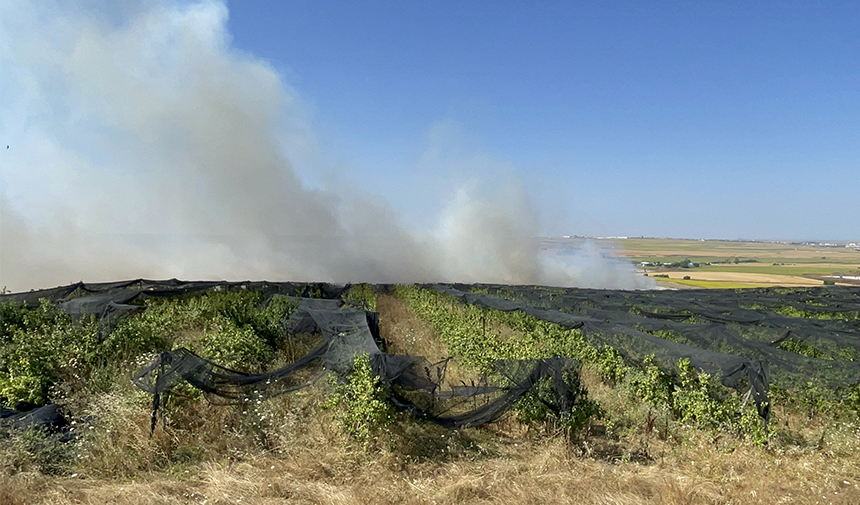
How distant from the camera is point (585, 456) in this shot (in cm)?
681

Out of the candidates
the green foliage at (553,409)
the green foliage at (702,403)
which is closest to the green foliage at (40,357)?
the green foliage at (553,409)

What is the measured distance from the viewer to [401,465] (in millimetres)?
6316

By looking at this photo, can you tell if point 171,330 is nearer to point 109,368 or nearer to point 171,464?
point 109,368

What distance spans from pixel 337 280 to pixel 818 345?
38974 mm

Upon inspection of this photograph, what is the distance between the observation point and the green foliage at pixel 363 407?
6309 millimetres

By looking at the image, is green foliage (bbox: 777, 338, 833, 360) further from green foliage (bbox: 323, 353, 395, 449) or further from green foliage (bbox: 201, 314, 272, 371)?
green foliage (bbox: 201, 314, 272, 371)

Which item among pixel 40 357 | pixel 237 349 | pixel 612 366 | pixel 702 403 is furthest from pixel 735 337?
pixel 40 357

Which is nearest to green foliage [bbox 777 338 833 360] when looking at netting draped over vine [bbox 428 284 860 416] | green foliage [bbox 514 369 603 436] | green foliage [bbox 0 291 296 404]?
netting draped over vine [bbox 428 284 860 416]

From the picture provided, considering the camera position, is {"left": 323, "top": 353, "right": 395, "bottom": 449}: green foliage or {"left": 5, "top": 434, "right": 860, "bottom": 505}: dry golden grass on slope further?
{"left": 323, "top": 353, "right": 395, "bottom": 449}: green foliage

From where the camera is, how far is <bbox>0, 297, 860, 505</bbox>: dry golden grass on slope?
17.7 feet

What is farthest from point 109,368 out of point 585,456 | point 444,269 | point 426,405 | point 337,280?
point 444,269

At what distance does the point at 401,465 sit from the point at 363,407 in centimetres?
97

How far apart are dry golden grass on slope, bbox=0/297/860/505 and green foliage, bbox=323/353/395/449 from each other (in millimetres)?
225

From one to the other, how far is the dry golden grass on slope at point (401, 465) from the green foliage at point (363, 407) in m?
0.22
